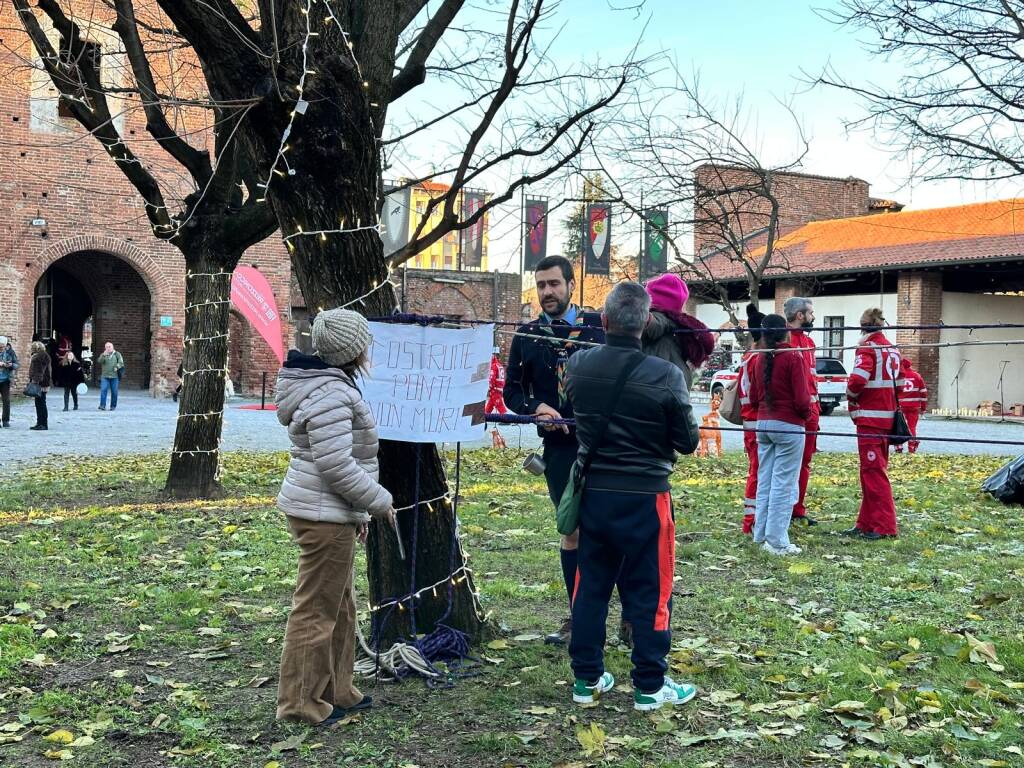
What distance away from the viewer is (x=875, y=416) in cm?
816

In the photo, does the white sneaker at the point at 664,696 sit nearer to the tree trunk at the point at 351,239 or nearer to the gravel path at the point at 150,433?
the tree trunk at the point at 351,239

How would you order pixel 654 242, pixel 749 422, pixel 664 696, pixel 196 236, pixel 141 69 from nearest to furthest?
pixel 664 696, pixel 749 422, pixel 141 69, pixel 196 236, pixel 654 242

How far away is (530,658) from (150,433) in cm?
1514

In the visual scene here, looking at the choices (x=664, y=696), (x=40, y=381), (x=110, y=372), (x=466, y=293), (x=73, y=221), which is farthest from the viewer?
(x=466, y=293)

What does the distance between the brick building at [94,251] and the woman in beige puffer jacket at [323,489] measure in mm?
21029

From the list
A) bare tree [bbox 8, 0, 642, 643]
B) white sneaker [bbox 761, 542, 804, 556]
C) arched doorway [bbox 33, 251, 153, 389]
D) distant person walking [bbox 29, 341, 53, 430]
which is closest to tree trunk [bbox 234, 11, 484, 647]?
bare tree [bbox 8, 0, 642, 643]

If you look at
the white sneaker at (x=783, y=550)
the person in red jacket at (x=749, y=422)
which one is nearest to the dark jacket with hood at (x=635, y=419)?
the white sneaker at (x=783, y=550)

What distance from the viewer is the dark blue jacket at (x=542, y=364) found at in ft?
16.5

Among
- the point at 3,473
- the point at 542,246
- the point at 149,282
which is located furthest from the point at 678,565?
the point at 149,282

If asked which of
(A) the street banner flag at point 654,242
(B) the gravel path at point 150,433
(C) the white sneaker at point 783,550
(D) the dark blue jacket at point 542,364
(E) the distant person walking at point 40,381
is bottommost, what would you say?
(B) the gravel path at point 150,433

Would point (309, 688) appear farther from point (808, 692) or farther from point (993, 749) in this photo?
point (993, 749)

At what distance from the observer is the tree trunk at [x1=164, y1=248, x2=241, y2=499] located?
10.1 metres

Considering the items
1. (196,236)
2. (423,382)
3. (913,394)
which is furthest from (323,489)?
(913,394)

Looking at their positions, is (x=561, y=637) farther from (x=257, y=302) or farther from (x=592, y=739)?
(x=257, y=302)
